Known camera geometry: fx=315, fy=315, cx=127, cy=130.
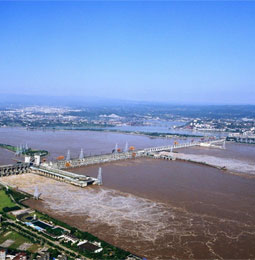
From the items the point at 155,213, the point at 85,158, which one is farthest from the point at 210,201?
the point at 85,158

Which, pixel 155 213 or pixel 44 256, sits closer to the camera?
pixel 44 256

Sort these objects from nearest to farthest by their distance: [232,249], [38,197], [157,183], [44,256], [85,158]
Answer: [44,256]
[232,249]
[38,197]
[157,183]
[85,158]

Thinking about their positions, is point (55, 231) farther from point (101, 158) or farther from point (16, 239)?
point (101, 158)

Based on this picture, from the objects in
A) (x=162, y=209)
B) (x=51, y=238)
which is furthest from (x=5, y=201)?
(x=162, y=209)

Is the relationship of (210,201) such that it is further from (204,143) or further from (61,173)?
(204,143)

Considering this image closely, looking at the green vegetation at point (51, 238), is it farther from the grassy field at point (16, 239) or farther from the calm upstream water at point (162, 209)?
the calm upstream water at point (162, 209)

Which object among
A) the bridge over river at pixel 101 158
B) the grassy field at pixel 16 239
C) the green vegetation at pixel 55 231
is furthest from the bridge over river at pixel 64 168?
the grassy field at pixel 16 239
